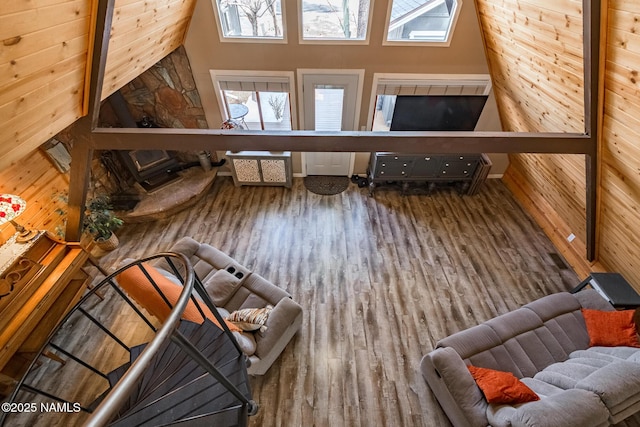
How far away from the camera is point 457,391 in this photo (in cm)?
195

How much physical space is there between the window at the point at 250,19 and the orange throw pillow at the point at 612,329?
15.2ft

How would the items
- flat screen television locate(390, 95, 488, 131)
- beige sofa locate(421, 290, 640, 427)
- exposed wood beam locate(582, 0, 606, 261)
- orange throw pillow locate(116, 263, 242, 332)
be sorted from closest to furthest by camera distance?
beige sofa locate(421, 290, 640, 427) → exposed wood beam locate(582, 0, 606, 261) → orange throw pillow locate(116, 263, 242, 332) → flat screen television locate(390, 95, 488, 131)

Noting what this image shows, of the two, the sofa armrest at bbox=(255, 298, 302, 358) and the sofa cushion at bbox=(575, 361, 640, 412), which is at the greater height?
the sofa cushion at bbox=(575, 361, 640, 412)

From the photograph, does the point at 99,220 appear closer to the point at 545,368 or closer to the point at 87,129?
the point at 87,129

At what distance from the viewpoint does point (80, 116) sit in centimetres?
223

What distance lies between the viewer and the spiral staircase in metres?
0.94

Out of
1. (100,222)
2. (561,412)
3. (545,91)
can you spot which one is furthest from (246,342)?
(545,91)

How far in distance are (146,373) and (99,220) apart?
8.24ft

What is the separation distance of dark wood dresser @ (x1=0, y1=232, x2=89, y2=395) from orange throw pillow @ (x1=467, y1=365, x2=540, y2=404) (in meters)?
3.64

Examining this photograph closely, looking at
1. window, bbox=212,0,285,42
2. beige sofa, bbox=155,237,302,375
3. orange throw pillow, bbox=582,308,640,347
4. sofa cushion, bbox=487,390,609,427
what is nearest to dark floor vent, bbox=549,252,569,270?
orange throw pillow, bbox=582,308,640,347

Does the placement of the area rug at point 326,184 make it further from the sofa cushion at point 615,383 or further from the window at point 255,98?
the sofa cushion at point 615,383

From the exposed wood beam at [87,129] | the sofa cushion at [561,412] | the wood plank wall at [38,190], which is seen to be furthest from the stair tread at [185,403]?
the wood plank wall at [38,190]

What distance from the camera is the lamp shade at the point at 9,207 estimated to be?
90.5 inches

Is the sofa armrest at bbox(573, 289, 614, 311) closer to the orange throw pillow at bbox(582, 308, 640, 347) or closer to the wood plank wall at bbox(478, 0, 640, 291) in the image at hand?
the orange throw pillow at bbox(582, 308, 640, 347)
